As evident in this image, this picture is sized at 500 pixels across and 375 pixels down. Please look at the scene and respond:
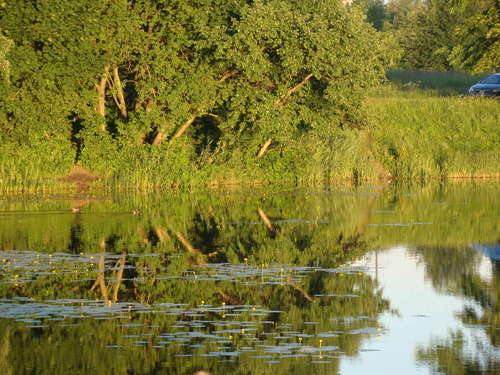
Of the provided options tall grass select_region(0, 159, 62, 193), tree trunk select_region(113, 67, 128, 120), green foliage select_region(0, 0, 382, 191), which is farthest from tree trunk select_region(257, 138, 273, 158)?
tall grass select_region(0, 159, 62, 193)

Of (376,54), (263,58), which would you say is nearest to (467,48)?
(376,54)

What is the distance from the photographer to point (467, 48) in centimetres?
4994

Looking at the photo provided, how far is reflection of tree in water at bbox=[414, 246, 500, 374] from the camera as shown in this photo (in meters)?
9.32

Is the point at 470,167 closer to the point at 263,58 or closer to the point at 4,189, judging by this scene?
the point at 263,58

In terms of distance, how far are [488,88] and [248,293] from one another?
40297mm

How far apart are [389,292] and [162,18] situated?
72.8ft

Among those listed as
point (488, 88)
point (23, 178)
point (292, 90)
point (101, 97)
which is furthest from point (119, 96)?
point (488, 88)

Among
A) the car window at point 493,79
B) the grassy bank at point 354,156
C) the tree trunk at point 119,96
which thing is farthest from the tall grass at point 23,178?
the car window at point 493,79

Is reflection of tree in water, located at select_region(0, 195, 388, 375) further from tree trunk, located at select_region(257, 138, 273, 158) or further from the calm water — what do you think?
tree trunk, located at select_region(257, 138, 273, 158)

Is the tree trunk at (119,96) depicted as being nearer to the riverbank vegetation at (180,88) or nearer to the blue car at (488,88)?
the riverbank vegetation at (180,88)

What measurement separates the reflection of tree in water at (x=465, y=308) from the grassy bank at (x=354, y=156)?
59.3ft

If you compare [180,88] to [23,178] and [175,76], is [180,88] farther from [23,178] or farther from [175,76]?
[23,178]

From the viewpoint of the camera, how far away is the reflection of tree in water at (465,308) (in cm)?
932

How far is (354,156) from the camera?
4000cm
